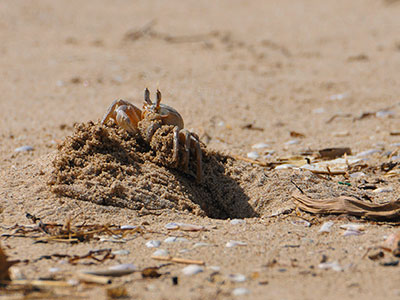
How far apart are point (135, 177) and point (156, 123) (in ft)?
1.52

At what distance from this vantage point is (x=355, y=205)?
3418 millimetres

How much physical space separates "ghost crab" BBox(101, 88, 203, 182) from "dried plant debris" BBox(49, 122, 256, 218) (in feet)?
0.20

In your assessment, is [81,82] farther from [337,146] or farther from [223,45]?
[337,146]

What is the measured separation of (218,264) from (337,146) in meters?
2.75

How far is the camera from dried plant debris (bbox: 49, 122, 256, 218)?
3430 mm

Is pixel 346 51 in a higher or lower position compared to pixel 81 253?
higher

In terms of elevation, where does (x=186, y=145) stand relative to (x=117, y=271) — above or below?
above

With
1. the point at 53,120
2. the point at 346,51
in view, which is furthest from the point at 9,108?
the point at 346,51

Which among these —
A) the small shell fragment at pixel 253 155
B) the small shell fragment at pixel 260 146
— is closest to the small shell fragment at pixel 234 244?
the small shell fragment at pixel 253 155

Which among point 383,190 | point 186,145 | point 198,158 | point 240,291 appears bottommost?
point 240,291

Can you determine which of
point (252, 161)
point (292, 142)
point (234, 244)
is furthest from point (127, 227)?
point (292, 142)

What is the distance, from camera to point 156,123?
384 cm

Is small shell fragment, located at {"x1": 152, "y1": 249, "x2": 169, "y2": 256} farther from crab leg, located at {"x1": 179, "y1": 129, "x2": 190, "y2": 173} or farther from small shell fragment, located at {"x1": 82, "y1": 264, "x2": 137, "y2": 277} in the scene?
crab leg, located at {"x1": 179, "y1": 129, "x2": 190, "y2": 173}

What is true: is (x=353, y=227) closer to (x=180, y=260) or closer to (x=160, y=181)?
(x=180, y=260)
